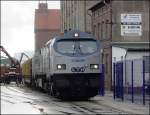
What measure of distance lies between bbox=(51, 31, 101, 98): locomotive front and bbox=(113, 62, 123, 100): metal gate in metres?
2.19

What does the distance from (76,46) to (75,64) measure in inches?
45.5

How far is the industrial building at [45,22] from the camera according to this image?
140000 mm

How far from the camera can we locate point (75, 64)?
27953 mm

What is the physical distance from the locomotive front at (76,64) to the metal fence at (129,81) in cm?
209

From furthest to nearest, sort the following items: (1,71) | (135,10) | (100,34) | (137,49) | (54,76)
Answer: (1,71)
(100,34)
(135,10)
(137,49)
(54,76)

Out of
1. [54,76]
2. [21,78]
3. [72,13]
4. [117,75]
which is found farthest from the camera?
[72,13]

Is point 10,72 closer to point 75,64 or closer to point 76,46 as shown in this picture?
point 76,46

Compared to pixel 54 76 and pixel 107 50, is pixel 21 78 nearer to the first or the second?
pixel 107 50

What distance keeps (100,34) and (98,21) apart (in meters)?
1.52

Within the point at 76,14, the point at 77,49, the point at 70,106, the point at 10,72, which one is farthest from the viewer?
the point at 76,14

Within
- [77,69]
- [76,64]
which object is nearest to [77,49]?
[76,64]

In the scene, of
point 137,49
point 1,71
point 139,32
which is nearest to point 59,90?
point 137,49

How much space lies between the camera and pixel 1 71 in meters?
57.4

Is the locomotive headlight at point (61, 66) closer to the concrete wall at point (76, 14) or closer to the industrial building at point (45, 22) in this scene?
the concrete wall at point (76, 14)
